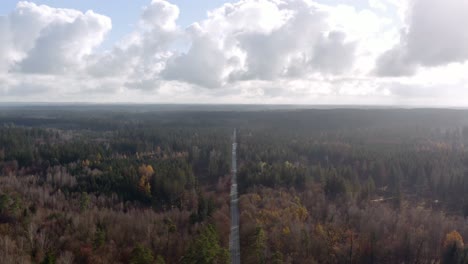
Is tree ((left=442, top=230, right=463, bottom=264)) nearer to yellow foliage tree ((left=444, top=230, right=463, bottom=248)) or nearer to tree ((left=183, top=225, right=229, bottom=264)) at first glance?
yellow foliage tree ((left=444, top=230, right=463, bottom=248))

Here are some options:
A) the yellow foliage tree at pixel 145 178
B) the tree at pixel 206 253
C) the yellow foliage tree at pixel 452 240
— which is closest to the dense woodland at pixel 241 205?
the tree at pixel 206 253

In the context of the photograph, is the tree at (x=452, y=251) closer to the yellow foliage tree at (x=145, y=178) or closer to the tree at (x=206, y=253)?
the tree at (x=206, y=253)

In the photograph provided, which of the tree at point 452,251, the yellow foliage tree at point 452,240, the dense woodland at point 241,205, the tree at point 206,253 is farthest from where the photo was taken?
the yellow foliage tree at point 452,240

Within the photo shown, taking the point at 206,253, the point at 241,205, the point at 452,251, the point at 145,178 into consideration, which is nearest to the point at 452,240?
the point at 452,251

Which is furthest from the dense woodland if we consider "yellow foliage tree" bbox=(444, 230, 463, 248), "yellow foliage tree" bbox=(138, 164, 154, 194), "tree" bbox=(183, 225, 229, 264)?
"yellow foliage tree" bbox=(444, 230, 463, 248)

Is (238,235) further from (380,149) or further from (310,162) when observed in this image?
(380,149)

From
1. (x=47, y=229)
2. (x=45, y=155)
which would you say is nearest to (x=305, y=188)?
(x=47, y=229)

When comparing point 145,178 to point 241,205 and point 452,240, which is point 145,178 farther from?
point 452,240

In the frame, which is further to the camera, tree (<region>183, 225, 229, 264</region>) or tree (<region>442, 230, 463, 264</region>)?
tree (<region>442, 230, 463, 264</region>)

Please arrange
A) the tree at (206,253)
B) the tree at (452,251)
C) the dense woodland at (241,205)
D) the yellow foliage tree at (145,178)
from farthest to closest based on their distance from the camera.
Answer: the yellow foliage tree at (145,178) → the dense woodland at (241,205) → the tree at (452,251) → the tree at (206,253)
